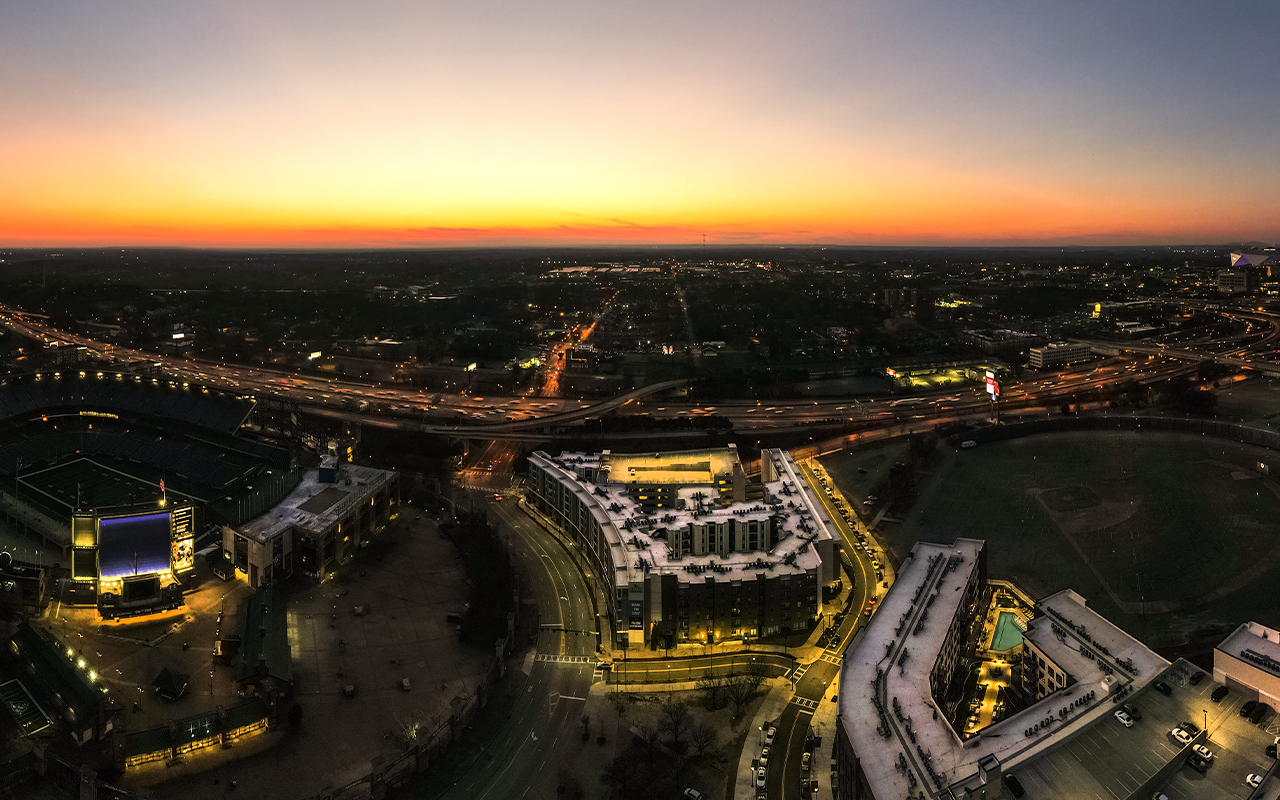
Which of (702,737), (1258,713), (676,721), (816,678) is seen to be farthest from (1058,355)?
(676,721)

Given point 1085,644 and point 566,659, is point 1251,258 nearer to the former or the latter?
point 1085,644

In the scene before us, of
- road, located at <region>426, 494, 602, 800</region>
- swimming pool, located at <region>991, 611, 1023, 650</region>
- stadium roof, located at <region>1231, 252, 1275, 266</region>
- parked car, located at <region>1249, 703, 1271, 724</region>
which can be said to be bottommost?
road, located at <region>426, 494, 602, 800</region>

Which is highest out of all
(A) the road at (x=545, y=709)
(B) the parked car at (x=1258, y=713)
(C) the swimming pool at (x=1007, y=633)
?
A: (B) the parked car at (x=1258, y=713)

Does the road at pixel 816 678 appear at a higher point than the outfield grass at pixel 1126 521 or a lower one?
lower

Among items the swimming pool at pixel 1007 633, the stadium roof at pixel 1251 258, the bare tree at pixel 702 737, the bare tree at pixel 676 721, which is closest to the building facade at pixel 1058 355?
the swimming pool at pixel 1007 633

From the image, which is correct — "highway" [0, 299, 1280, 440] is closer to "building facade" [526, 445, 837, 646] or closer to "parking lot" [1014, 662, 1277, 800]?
"building facade" [526, 445, 837, 646]

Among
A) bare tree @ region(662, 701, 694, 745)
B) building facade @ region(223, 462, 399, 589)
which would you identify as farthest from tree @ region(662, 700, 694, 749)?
building facade @ region(223, 462, 399, 589)

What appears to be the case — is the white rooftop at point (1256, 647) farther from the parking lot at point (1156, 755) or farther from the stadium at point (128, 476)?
the stadium at point (128, 476)
